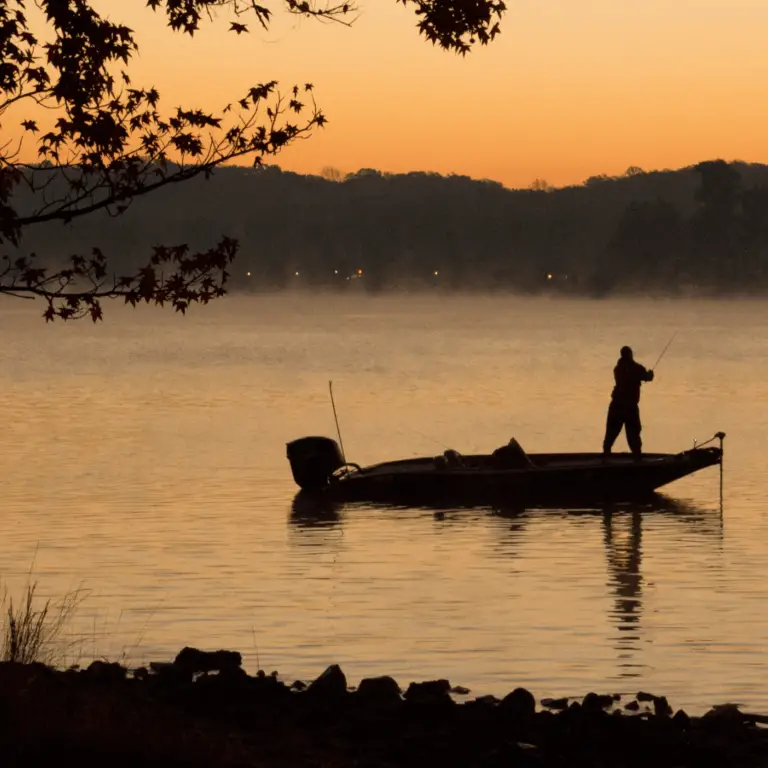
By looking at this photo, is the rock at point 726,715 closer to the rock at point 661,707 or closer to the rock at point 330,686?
the rock at point 661,707

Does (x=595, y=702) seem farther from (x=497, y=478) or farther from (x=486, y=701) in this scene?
(x=497, y=478)

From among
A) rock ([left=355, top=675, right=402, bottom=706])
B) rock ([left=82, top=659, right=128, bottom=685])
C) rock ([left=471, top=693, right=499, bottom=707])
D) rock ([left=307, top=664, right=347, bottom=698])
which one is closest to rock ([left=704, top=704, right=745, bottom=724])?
rock ([left=471, top=693, right=499, bottom=707])

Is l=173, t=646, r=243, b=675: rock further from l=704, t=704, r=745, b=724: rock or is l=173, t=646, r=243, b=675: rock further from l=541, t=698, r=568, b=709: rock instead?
l=704, t=704, r=745, b=724: rock

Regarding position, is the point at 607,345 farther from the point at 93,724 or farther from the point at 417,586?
the point at 93,724

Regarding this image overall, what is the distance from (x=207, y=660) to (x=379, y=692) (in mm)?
2062

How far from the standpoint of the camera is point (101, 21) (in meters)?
13.2

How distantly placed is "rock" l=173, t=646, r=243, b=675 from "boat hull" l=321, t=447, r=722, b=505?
15339mm

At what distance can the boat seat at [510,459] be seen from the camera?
1225 inches

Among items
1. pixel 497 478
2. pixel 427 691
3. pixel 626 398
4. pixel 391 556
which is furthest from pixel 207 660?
pixel 626 398

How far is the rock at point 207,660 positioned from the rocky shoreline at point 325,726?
0.54m

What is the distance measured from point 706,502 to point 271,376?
184 ft

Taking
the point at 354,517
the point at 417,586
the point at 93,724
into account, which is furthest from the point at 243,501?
the point at 93,724

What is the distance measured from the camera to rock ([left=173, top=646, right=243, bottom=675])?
15.1 metres

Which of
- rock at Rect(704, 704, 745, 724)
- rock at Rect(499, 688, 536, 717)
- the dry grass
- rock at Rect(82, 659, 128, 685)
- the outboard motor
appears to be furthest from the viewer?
the outboard motor
